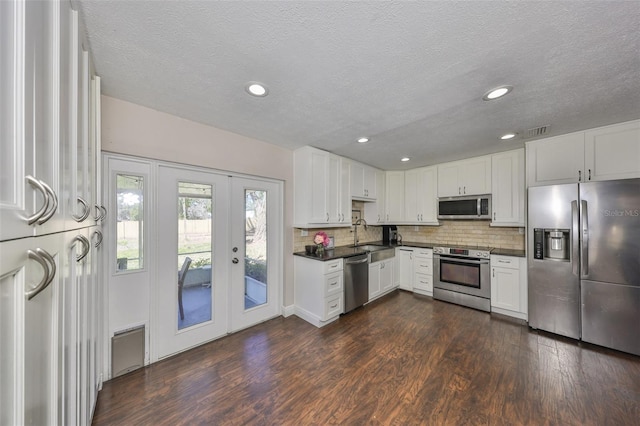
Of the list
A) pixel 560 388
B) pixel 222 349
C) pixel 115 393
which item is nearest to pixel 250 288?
pixel 222 349

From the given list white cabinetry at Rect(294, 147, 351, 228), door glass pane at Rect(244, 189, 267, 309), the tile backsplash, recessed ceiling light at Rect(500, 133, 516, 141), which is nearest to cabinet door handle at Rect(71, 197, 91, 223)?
door glass pane at Rect(244, 189, 267, 309)

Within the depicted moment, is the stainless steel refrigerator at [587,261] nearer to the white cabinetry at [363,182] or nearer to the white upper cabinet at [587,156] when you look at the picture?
the white upper cabinet at [587,156]

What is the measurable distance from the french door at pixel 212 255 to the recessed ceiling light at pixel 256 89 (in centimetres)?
121

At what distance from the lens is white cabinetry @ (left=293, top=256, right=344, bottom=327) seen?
3139 millimetres

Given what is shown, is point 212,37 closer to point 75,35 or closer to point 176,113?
point 75,35

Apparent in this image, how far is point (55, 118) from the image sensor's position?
782mm

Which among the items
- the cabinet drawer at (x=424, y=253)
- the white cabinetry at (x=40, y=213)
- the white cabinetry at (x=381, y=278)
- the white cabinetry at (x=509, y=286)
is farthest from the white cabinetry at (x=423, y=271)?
the white cabinetry at (x=40, y=213)

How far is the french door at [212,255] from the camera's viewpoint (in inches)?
94.7

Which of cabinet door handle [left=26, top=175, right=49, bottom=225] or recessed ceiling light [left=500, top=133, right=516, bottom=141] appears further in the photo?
recessed ceiling light [left=500, top=133, right=516, bottom=141]

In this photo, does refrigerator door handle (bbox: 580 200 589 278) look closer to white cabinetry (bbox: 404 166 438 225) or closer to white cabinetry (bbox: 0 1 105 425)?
white cabinetry (bbox: 404 166 438 225)

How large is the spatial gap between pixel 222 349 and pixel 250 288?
29.7 inches

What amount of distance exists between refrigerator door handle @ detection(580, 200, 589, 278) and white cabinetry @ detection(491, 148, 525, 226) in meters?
0.85

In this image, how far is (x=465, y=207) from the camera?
396 cm

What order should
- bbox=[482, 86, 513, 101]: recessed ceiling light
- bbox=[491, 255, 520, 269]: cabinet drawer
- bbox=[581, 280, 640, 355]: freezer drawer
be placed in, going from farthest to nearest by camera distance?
bbox=[491, 255, 520, 269]: cabinet drawer < bbox=[581, 280, 640, 355]: freezer drawer < bbox=[482, 86, 513, 101]: recessed ceiling light
